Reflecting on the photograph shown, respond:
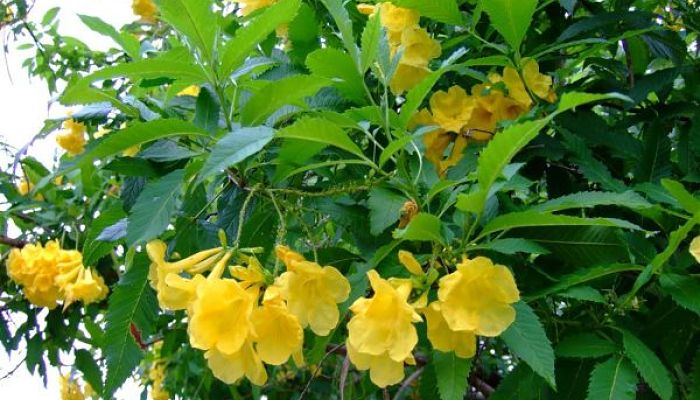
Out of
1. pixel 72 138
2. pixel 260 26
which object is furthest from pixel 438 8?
pixel 72 138

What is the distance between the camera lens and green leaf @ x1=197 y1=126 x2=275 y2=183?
2.27ft

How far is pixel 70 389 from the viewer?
2.81 metres

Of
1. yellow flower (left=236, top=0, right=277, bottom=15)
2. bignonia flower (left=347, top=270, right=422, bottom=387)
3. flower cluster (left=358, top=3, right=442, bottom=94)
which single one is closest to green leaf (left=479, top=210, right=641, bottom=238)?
bignonia flower (left=347, top=270, right=422, bottom=387)

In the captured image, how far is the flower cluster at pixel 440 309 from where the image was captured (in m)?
0.73

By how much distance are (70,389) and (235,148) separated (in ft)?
7.94

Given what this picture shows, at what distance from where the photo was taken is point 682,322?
95 cm

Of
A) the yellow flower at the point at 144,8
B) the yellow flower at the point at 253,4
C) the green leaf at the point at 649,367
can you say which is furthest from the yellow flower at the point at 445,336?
the yellow flower at the point at 144,8

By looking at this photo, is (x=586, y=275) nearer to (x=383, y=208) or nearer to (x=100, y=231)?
(x=383, y=208)

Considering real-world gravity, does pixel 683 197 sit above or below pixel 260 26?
below

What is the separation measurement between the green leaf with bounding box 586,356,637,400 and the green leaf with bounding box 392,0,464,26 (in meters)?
0.50

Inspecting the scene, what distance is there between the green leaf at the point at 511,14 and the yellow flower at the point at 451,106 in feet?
0.42

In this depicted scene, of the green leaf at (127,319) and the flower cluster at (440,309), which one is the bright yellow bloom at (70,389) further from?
the flower cluster at (440,309)

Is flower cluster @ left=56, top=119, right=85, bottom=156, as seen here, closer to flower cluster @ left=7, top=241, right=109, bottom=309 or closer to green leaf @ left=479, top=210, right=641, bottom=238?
A: flower cluster @ left=7, top=241, right=109, bottom=309

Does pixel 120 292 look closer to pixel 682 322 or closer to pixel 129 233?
pixel 129 233
